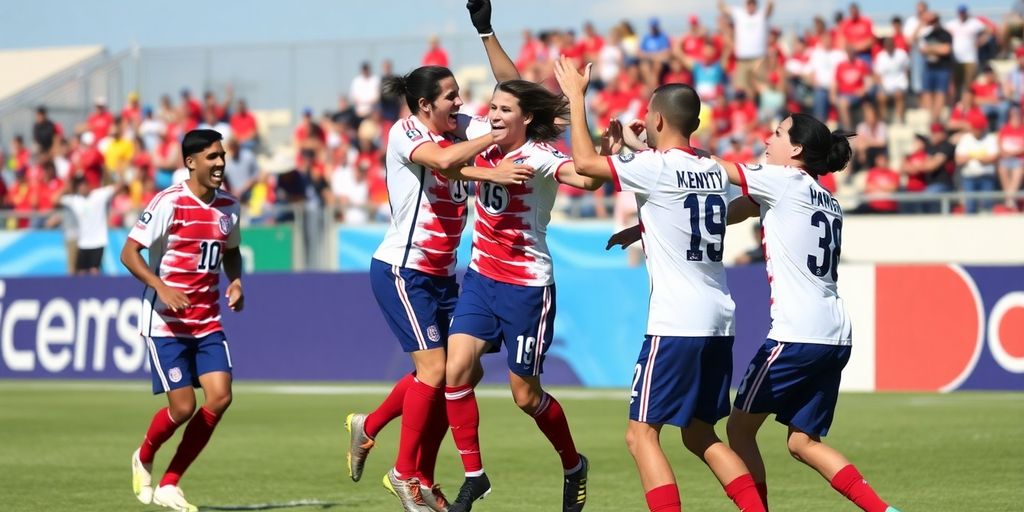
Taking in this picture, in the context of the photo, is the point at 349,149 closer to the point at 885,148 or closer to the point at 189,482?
the point at 885,148

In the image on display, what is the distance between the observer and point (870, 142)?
22.1 metres

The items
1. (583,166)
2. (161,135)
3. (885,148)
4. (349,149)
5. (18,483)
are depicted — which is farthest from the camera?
(161,135)

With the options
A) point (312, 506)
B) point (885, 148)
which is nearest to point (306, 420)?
point (312, 506)

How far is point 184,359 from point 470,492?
225cm

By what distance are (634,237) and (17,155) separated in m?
24.1

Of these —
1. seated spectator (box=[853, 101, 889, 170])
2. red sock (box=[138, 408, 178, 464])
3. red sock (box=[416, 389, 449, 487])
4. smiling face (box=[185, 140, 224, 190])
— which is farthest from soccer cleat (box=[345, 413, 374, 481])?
seated spectator (box=[853, 101, 889, 170])

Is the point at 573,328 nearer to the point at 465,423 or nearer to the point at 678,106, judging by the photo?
the point at 465,423

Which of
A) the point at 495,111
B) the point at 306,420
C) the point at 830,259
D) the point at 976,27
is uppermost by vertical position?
the point at 976,27

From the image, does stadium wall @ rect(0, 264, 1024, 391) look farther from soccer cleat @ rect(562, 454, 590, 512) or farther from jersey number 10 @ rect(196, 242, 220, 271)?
soccer cleat @ rect(562, 454, 590, 512)

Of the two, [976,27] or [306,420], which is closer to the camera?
[306,420]

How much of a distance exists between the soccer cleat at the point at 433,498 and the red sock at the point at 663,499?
70.4 inches

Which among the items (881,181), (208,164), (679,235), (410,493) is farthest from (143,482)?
(881,181)

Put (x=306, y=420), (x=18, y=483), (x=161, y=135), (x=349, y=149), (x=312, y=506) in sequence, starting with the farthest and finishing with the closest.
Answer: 1. (x=161, y=135)
2. (x=349, y=149)
3. (x=306, y=420)
4. (x=18, y=483)
5. (x=312, y=506)

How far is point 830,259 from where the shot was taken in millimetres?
7418
